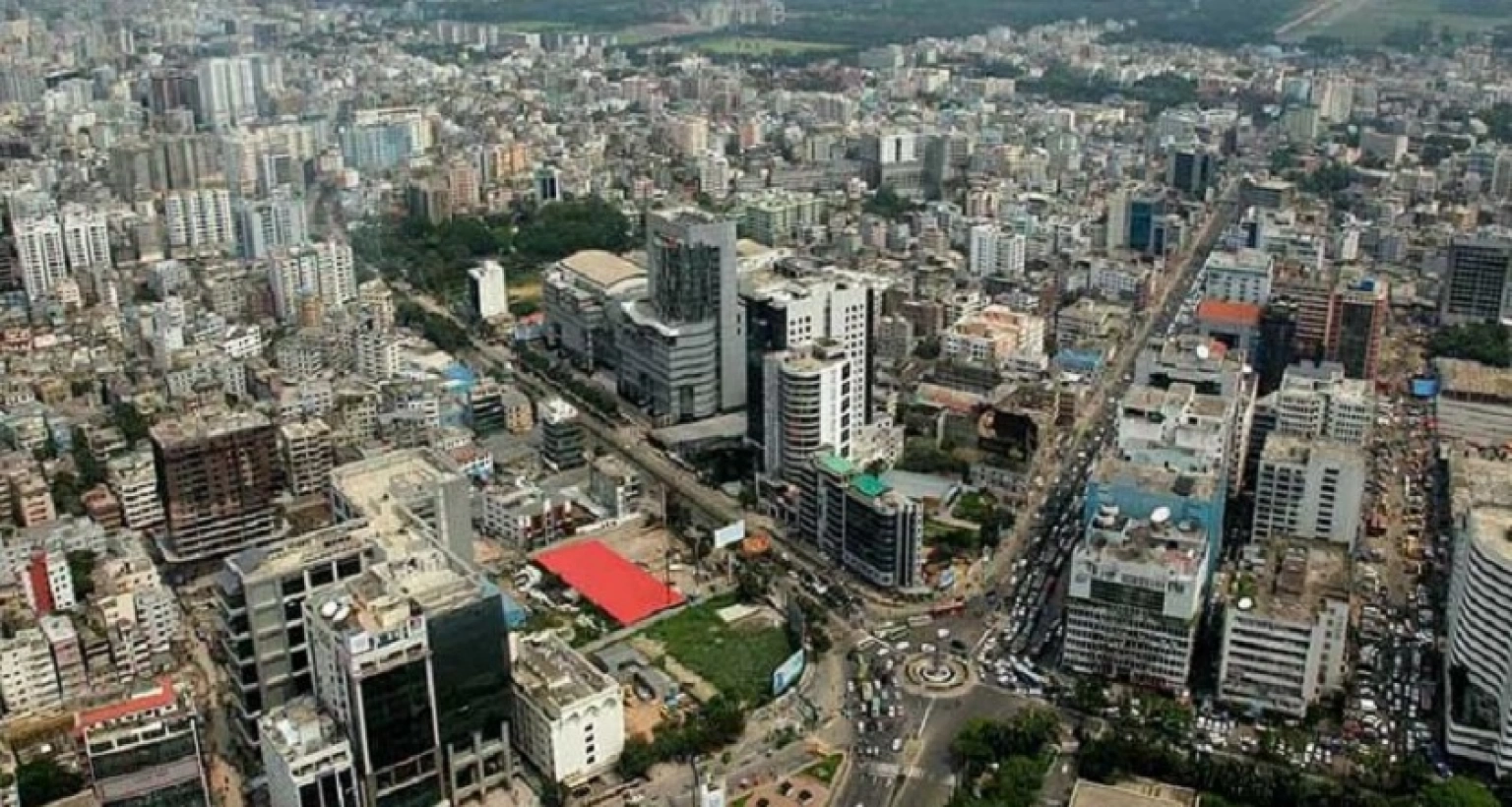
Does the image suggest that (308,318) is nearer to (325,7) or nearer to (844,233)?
(844,233)

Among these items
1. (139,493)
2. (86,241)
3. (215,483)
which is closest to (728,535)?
(215,483)

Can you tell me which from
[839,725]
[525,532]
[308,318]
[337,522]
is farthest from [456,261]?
[839,725]

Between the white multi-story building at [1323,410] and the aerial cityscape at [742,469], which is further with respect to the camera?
the white multi-story building at [1323,410]

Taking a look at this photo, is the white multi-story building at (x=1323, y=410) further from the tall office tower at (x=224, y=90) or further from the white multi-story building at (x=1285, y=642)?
the tall office tower at (x=224, y=90)

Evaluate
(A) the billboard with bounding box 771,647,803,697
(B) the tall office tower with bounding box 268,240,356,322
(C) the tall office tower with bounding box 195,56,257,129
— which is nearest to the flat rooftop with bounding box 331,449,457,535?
(A) the billboard with bounding box 771,647,803,697

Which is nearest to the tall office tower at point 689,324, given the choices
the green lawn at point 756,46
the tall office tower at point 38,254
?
the tall office tower at point 38,254

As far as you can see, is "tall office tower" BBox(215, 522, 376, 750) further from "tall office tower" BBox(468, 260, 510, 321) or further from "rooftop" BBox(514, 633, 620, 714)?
"tall office tower" BBox(468, 260, 510, 321)
